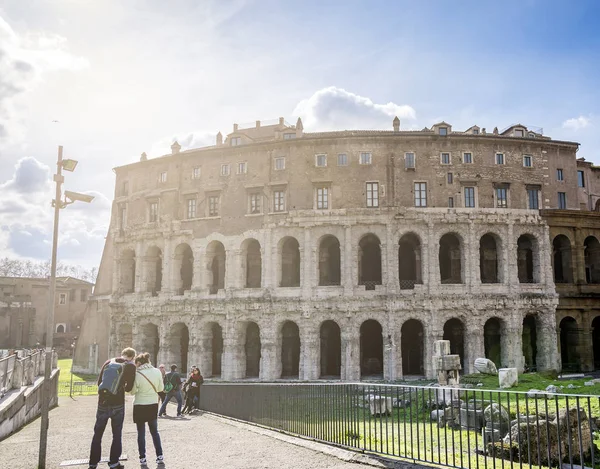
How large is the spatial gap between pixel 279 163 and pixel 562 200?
707 inches

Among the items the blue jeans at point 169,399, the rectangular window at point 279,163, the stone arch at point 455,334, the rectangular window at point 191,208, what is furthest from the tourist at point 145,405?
the rectangular window at point 191,208

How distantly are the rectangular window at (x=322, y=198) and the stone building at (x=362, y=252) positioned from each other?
87 mm

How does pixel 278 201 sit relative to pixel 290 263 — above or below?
above

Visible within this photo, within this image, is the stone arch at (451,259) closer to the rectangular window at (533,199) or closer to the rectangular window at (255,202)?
the rectangular window at (533,199)

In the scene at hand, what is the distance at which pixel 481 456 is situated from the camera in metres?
9.44

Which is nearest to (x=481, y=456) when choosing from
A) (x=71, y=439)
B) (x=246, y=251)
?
(x=71, y=439)

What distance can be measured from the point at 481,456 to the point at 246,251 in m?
25.8

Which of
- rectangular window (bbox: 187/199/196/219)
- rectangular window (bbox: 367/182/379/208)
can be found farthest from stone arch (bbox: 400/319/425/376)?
rectangular window (bbox: 187/199/196/219)

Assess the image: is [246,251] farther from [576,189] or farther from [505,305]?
[576,189]

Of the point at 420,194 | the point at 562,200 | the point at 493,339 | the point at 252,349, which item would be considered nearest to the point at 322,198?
the point at 420,194

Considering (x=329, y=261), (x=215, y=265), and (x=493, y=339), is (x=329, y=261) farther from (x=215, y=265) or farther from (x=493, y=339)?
(x=493, y=339)

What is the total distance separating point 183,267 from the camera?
37781 millimetres

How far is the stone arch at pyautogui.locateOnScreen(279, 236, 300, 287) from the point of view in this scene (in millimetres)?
33938

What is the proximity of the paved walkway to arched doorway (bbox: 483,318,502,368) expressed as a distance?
22866mm
